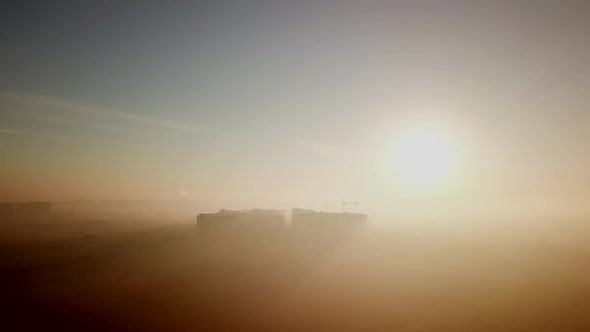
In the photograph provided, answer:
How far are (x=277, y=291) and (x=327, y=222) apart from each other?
71756 mm

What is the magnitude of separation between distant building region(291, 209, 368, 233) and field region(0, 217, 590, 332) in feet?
120

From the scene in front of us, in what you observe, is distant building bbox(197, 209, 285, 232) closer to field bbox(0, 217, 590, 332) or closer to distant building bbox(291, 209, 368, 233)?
distant building bbox(291, 209, 368, 233)

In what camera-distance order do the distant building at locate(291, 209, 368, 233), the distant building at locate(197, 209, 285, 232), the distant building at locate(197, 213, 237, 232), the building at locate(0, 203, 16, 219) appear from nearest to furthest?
the distant building at locate(197, 213, 237, 232), the distant building at locate(197, 209, 285, 232), the distant building at locate(291, 209, 368, 233), the building at locate(0, 203, 16, 219)

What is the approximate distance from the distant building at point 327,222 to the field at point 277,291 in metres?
36.7

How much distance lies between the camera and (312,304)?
3872 centimetres

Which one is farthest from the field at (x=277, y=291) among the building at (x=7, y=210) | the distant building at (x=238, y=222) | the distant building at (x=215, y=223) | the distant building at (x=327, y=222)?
the building at (x=7, y=210)

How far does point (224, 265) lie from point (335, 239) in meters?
54.3

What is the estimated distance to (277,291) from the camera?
143 ft

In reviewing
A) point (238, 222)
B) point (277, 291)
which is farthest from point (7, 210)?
point (277, 291)

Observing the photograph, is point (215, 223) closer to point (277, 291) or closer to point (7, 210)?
point (277, 291)

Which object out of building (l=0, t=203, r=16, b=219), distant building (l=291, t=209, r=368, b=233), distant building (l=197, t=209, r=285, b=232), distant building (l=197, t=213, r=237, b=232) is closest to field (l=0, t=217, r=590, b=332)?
distant building (l=197, t=213, r=237, b=232)

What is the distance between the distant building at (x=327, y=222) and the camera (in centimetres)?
11281

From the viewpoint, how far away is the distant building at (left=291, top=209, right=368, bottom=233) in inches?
4441

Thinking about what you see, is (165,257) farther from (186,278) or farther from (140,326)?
(140,326)
